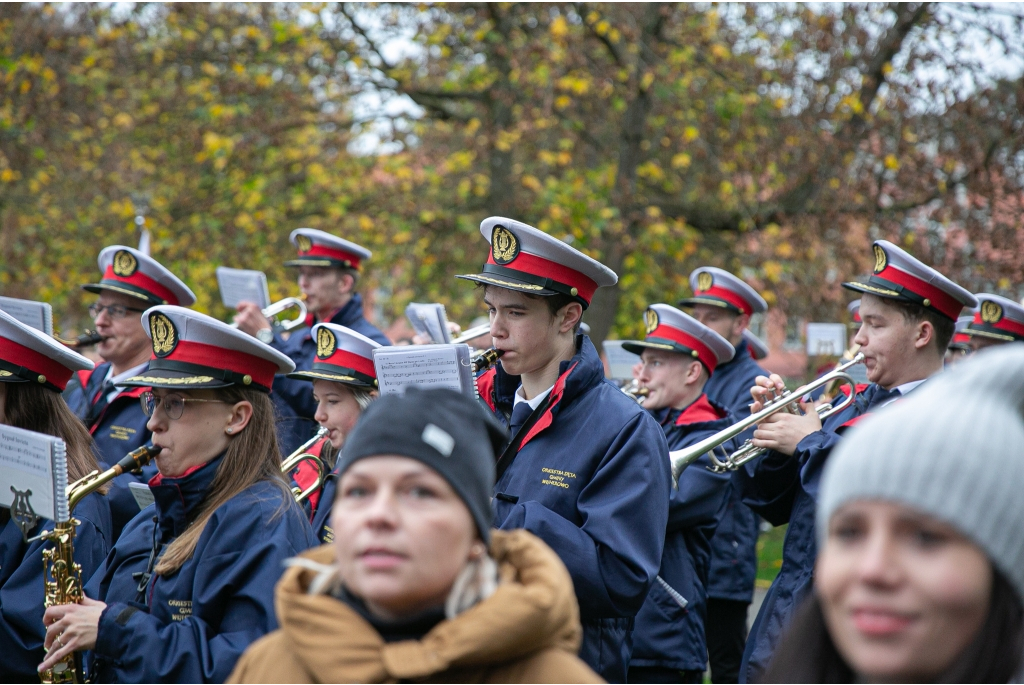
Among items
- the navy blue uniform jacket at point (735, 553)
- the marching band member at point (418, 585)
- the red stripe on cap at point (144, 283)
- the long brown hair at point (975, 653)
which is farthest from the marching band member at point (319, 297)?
the long brown hair at point (975, 653)

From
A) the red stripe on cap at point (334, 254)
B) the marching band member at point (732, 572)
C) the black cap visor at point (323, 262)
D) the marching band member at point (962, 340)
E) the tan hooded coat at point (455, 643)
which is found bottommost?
the marching band member at point (732, 572)

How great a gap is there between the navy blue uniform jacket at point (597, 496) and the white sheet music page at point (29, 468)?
4.90 feet

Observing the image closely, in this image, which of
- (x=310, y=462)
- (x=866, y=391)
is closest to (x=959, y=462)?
(x=866, y=391)

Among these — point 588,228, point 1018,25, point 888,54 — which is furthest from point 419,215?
point 1018,25

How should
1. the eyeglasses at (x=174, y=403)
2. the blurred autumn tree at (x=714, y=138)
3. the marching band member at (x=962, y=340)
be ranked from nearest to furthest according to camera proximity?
the eyeglasses at (x=174, y=403) → the marching band member at (x=962, y=340) → the blurred autumn tree at (x=714, y=138)

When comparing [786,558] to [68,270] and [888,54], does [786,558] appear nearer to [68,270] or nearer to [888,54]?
[888,54]

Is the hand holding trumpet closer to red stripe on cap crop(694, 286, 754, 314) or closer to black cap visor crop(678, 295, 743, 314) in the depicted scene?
black cap visor crop(678, 295, 743, 314)

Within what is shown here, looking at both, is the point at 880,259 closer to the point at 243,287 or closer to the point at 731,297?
the point at 731,297

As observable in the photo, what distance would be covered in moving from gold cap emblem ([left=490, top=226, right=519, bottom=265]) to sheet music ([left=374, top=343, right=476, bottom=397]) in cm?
49

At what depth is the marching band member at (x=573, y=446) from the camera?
3.58 m

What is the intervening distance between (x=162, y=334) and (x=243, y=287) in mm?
4455

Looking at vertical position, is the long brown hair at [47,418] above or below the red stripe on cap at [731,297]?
below

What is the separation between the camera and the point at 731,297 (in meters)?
7.75

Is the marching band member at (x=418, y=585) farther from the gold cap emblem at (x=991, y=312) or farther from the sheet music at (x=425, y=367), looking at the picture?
the gold cap emblem at (x=991, y=312)
